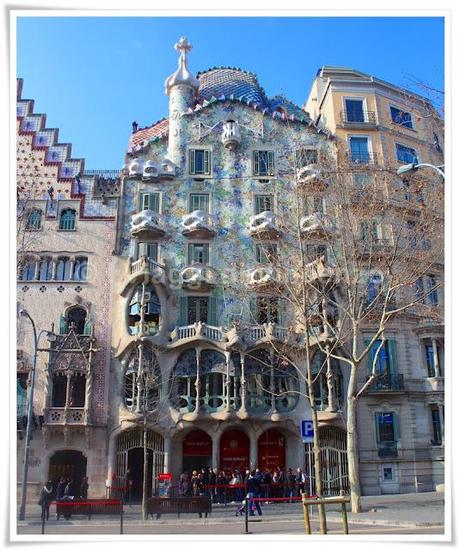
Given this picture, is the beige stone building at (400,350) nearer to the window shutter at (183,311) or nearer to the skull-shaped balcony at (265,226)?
the skull-shaped balcony at (265,226)

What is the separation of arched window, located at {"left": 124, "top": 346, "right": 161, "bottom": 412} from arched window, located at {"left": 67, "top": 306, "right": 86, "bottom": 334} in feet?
10.9

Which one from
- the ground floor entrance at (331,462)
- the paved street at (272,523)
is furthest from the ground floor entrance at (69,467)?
the ground floor entrance at (331,462)

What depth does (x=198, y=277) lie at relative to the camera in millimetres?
28391

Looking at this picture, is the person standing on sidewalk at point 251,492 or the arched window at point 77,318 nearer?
the person standing on sidewalk at point 251,492

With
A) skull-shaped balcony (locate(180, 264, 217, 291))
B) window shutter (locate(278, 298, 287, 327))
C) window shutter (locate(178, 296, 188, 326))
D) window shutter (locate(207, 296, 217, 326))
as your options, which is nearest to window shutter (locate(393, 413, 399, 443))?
window shutter (locate(278, 298, 287, 327))

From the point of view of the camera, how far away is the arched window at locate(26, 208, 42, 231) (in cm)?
2976

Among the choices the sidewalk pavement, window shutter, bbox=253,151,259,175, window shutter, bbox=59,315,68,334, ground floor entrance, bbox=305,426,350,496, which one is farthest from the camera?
window shutter, bbox=253,151,259,175

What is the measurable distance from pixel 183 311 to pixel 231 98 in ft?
45.7

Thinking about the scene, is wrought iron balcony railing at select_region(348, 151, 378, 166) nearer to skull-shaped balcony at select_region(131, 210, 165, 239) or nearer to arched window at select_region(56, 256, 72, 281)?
skull-shaped balcony at select_region(131, 210, 165, 239)

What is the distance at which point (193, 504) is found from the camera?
60.3 feet

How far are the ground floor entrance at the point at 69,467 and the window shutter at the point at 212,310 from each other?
893 cm

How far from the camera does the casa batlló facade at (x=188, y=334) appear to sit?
1027 inches

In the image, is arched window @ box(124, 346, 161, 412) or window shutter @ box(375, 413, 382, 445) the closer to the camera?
arched window @ box(124, 346, 161, 412)
